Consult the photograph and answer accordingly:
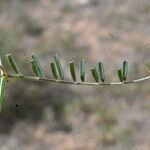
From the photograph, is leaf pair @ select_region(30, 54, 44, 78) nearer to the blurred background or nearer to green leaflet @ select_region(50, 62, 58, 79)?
green leaflet @ select_region(50, 62, 58, 79)

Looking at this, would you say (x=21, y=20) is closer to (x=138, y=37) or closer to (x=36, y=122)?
(x=138, y=37)

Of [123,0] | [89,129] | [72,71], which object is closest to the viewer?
[72,71]

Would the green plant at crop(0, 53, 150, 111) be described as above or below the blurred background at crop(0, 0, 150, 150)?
above

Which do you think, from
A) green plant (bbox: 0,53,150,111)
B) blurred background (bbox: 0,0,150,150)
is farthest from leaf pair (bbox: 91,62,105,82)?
blurred background (bbox: 0,0,150,150)

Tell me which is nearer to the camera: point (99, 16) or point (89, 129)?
point (89, 129)

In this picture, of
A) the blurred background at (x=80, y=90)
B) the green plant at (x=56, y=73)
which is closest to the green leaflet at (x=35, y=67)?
the green plant at (x=56, y=73)

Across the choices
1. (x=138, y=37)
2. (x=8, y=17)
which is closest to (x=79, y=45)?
(x=138, y=37)

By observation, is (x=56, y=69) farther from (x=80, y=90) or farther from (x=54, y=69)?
(x=80, y=90)

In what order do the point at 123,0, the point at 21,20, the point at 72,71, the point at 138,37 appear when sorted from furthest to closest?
1. the point at 123,0
2. the point at 21,20
3. the point at 138,37
4. the point at 72,71

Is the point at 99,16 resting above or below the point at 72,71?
below

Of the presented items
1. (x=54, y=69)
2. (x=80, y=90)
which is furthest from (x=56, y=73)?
(x=80, y=90)
